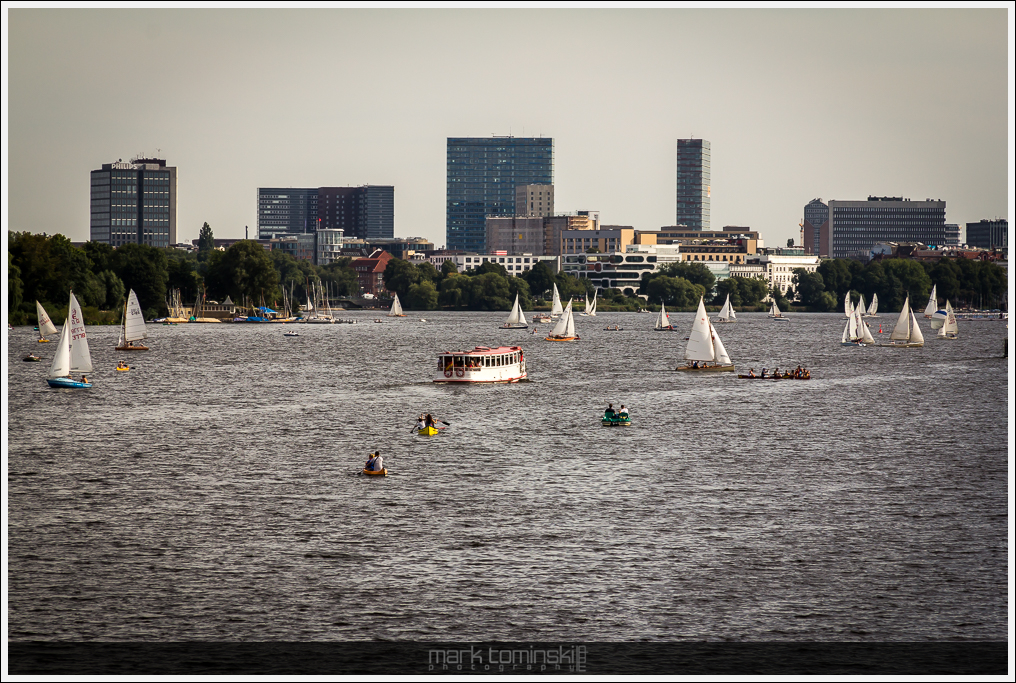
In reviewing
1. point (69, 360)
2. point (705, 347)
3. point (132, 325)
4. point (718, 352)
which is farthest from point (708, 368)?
point (132, 325)

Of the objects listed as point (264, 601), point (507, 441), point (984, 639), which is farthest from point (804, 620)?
point (507, 441)

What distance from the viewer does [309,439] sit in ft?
242

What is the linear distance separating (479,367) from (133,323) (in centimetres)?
5878

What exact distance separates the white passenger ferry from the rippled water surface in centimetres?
1288

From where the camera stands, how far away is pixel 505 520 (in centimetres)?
4800

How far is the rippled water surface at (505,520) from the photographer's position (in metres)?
34.8

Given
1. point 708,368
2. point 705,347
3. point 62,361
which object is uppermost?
point 705,347

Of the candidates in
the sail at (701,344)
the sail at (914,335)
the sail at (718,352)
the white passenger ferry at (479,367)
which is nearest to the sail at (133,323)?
the white passenger ferry at (479,367)

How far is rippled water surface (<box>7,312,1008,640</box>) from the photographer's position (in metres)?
34.8

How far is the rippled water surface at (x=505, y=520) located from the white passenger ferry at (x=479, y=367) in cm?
1288

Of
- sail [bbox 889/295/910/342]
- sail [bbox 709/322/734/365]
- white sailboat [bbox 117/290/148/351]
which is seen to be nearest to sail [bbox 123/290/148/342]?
white sailboat [bbox 117/290/148/351]

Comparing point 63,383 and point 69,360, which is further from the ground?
point 69,360

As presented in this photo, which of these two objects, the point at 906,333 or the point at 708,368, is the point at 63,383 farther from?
the point at 906,333

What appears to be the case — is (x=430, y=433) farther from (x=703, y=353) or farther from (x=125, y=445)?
(x=703, y=353)
